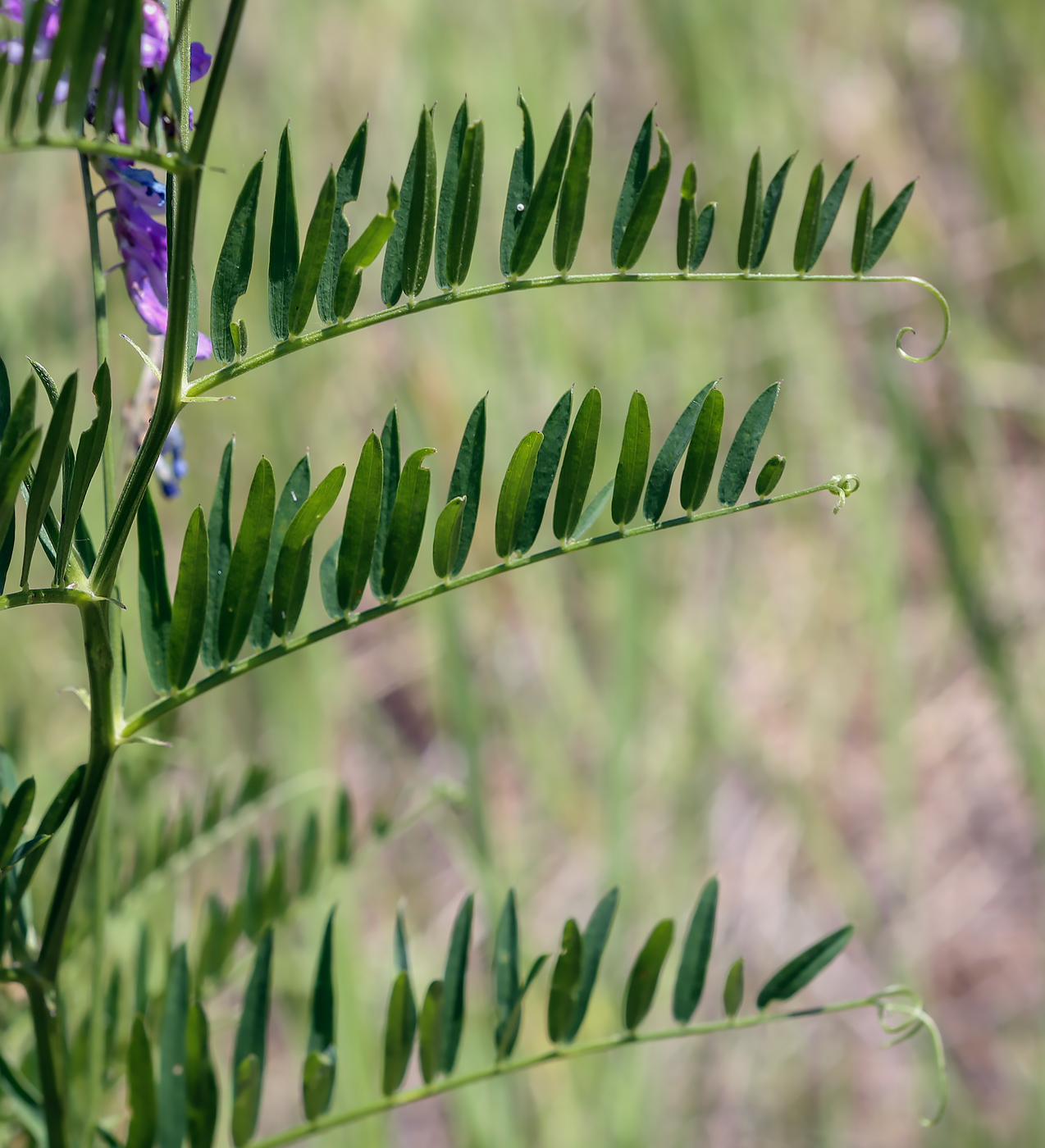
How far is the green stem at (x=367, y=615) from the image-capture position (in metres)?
0.30

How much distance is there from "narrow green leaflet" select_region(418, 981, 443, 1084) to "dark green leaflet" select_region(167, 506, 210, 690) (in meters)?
0.15

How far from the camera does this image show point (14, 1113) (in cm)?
40

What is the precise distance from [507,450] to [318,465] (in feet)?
1.12

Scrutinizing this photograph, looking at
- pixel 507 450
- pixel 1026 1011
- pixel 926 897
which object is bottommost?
Result: pixel 1026 1011

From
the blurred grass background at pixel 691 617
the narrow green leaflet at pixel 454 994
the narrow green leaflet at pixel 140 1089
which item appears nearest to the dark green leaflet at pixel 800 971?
the narrow green leaflet at pixel 454 994

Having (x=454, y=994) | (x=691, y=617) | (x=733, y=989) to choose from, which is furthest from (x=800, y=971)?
(x=691, y=617)

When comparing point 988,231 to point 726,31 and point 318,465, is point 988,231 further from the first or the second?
point 318,465

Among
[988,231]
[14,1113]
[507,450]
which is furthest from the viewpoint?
[988,231]

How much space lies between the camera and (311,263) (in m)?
0.30

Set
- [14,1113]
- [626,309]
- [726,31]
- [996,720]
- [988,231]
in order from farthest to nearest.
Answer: [988,231] → [996,720] → [726,31] → [626,309] → [14,1113]

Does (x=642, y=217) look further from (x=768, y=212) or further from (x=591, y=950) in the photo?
(x=591, y=950)

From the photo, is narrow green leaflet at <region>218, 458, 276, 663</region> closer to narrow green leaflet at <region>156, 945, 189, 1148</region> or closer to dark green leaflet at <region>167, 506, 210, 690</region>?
dark green leaflet at <region>167, 506, 210, 690</region>

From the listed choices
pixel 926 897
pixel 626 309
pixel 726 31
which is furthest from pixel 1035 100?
pixel 926 897

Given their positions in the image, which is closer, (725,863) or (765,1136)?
(765,1136)
